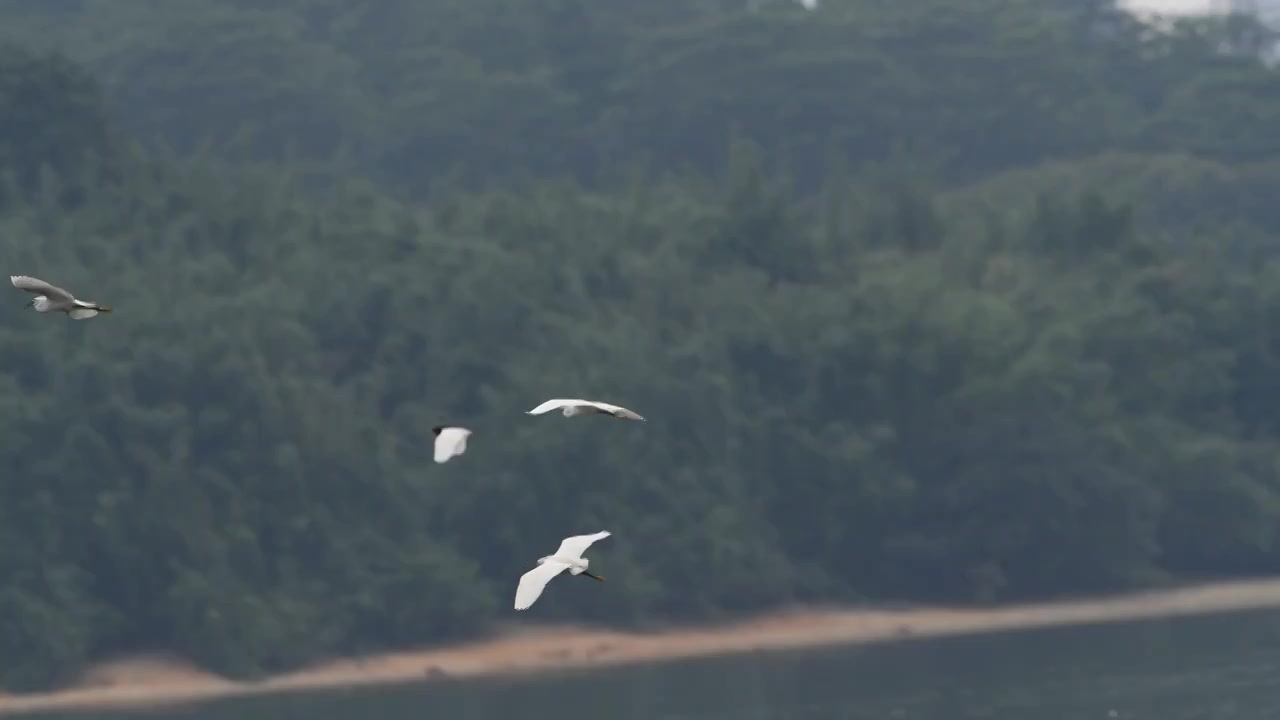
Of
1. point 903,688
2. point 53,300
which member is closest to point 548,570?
point 53,300

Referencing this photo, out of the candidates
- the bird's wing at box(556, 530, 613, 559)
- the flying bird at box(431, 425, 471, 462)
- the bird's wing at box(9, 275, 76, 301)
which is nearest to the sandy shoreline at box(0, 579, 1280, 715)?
the bird's wing at box(556, 530, 613, 559)

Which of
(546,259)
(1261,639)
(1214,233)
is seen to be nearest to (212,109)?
(546,259)

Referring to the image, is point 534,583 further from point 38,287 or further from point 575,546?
point 38,287

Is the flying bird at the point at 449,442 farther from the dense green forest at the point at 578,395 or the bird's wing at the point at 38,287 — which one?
the dense green forest at the point at 578,395

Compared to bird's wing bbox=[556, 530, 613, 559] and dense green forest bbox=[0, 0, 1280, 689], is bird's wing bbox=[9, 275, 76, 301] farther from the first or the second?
dense green forest bbox=[0, 0, 1280, 689]

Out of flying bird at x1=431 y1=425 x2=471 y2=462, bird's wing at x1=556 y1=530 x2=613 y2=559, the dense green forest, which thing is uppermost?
the dense green forest

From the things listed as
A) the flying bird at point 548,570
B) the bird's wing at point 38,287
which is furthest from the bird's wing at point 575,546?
the bird's wing at point 38,287

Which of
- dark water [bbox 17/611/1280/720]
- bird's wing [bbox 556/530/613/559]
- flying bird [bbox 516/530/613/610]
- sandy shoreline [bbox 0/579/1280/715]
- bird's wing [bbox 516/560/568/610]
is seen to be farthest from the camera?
sandy shoreline [bbox 0/579/1280/715]
